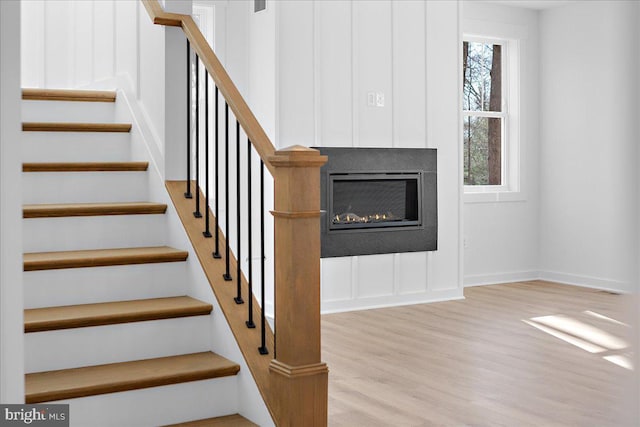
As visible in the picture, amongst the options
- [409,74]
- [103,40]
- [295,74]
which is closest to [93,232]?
[103,40]

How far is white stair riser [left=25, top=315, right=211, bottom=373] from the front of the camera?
2570mm

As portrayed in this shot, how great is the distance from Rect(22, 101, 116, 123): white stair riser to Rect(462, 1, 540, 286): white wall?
13.9ft

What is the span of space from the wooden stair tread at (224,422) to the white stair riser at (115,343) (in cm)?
33

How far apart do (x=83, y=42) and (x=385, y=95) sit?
2581 mm

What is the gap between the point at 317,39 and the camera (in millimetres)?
5660

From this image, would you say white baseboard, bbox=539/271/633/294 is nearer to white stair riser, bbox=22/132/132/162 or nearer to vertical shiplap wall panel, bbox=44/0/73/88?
white stair riser, bbox=22/132/132/162

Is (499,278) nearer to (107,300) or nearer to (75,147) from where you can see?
(75,147)

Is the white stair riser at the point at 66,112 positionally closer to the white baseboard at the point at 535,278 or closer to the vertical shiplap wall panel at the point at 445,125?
the vertical shiplap wall panel at the point at 445,125

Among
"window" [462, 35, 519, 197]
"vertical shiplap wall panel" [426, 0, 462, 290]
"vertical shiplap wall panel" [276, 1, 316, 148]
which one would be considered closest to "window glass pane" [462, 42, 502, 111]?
"window" [462, 35, 519, 197]

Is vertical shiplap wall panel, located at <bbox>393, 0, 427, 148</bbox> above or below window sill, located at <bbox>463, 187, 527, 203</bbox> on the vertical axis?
above

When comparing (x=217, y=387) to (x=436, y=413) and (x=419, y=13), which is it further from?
(x=419, y=13)

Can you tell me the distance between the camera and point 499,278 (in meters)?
7.43

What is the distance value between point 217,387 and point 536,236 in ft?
19.0

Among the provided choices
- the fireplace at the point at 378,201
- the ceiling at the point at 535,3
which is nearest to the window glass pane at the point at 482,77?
the ceiling at the point at 535,3
